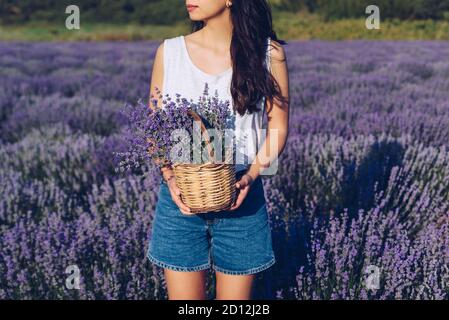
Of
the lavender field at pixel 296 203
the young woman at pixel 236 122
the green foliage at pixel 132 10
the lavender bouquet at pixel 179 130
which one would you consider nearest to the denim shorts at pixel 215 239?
the young woman at pixel 236 122

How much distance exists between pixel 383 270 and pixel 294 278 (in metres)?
0.43

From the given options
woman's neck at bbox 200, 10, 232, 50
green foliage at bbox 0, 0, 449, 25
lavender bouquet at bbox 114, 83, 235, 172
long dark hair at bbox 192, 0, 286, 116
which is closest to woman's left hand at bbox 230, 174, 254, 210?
lavender bouquet at bbox 114, 83, 235, 172

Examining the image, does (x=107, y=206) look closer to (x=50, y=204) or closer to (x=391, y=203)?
(x=50, y=204)

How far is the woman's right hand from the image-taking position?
6.18 ft

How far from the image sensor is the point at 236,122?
6.87 feet

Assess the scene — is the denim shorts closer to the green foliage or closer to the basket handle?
the basket handle

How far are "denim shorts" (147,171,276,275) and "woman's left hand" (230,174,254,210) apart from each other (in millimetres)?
81

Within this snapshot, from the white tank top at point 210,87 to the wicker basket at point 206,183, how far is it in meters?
0.25

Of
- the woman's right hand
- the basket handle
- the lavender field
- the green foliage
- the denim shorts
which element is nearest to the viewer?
the basket handle

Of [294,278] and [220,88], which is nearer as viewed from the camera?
[220,88]

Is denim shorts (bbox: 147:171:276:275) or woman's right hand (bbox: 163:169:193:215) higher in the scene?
woman's right hand (bbox: 163:169:193:215)
